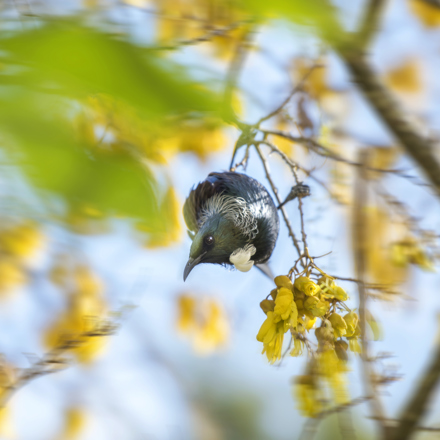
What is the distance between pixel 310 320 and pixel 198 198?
867mm

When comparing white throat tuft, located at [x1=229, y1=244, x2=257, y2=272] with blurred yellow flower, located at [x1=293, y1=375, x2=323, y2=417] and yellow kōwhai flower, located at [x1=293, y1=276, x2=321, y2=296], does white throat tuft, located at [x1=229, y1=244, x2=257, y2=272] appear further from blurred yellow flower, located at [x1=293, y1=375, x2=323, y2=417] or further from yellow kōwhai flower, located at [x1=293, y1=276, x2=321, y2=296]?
blurred yellow flower, located at [x1=293, y1=375, x2=323, y2=417]

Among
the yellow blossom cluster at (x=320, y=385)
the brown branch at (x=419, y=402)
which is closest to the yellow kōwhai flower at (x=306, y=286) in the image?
the yellow blossom cluster at (x=320, y=385)

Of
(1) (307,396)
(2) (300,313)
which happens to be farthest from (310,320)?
(1) (307,396)

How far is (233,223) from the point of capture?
62.9 inches

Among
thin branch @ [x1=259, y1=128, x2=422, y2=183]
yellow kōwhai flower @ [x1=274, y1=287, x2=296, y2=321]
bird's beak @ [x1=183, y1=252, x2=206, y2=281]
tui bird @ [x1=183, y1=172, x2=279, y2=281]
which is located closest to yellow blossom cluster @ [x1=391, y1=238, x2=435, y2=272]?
thin branch @ [x1=259, y1=128, x2=422, y2=183]

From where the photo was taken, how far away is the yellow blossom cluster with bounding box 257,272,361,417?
807mm

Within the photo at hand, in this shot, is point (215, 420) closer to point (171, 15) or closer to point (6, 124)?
point (171, 15)

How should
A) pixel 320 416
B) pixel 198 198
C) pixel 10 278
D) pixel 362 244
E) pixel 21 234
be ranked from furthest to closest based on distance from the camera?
pixel 198 198 → pixel 10 278 → pixel 320 416 → pixel 362 244 → pixel 21 234

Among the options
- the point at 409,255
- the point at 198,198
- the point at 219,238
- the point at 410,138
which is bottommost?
the point at 409,255

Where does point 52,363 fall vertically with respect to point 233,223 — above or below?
below

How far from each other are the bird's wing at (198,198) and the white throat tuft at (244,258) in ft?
0.63

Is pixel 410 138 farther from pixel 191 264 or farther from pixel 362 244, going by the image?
pixel 191 264

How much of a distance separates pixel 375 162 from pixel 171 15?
0.59m

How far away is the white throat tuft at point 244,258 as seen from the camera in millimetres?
1585
